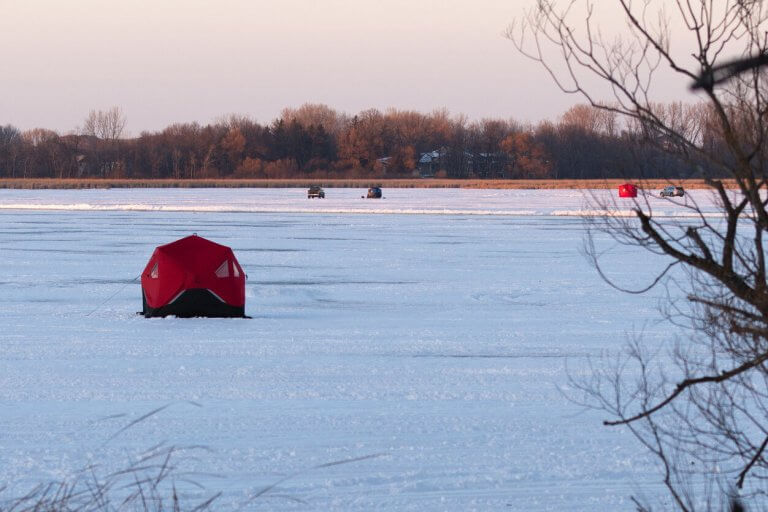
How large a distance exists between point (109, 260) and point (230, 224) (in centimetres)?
1318

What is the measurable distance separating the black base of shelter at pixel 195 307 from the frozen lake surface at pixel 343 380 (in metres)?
0.35

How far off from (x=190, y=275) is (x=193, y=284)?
0.39 feet

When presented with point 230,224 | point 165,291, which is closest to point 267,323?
point 165,291

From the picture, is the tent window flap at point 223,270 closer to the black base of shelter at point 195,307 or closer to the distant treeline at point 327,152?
the black base of shelter at point 195,307

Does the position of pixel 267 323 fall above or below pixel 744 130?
below

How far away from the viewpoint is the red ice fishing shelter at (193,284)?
13258 millimetres

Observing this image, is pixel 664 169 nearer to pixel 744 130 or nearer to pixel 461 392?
pixel 744 130

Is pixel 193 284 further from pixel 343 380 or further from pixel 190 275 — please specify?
pixel 343 380

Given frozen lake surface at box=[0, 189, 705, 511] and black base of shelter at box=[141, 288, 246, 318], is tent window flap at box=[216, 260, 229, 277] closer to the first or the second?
black base of shelter at box=[141, 288, 246, 318]

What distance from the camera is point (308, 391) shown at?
880 centimetres

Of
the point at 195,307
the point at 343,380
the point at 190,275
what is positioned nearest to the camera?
the point at 343,380

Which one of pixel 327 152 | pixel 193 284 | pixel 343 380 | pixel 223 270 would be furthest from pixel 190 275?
pixel 327 152

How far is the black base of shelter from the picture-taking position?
13328 mm

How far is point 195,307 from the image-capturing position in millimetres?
13398
